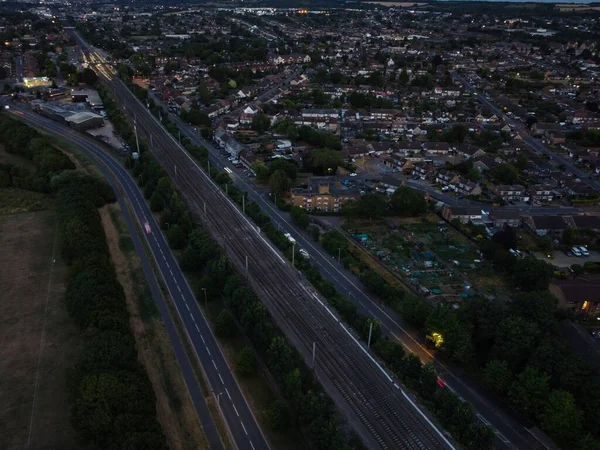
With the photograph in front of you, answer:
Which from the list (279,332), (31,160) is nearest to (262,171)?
(279,332)

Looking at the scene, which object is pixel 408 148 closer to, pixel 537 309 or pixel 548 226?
pixel 548 226

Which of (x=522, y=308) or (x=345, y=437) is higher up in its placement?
(x=522, y=308)

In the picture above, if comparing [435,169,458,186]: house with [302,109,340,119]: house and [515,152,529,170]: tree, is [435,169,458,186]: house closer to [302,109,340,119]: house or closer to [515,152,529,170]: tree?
[515,152,529,170]: tree

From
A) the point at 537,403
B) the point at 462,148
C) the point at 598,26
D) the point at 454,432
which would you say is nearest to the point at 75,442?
the point at 454,432

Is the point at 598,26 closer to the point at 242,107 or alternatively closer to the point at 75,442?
the point at 242,107

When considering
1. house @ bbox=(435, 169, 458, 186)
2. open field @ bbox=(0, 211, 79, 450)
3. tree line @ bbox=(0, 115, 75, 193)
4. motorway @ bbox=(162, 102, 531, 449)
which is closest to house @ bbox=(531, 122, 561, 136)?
house @ bbox=(435, 169, 458, 186)

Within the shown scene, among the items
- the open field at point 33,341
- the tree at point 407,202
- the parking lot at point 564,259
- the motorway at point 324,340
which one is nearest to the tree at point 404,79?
the tree at point 407,202
